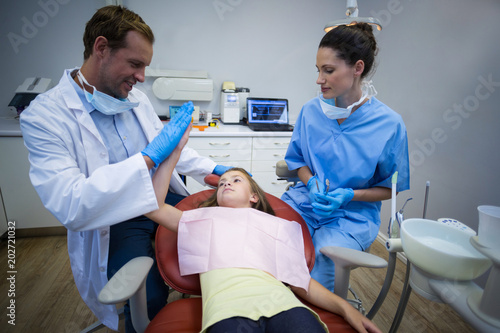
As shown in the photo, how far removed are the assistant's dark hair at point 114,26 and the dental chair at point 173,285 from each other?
0.78 metres

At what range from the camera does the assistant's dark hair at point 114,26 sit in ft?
3.41

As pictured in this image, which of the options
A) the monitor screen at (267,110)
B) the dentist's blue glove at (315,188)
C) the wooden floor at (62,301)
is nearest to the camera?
the dentist's blue glove at (315,188)

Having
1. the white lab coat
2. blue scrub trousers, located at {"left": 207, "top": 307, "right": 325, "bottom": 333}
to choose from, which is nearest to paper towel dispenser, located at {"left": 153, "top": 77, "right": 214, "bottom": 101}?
the white lab coat

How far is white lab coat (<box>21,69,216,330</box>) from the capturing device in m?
0.90

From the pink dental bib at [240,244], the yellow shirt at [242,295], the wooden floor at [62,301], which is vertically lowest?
the wooden floor at [62,301]

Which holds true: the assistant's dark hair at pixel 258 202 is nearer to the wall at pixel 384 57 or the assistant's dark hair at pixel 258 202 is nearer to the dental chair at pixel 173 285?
the dental chair at pixel 173 285

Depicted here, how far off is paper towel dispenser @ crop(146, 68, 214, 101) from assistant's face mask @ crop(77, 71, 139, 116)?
4.68 ft

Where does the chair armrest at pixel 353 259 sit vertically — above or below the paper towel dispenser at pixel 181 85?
below

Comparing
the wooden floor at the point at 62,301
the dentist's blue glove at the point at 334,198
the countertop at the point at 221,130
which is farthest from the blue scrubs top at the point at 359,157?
the countertop at the point at 221,130

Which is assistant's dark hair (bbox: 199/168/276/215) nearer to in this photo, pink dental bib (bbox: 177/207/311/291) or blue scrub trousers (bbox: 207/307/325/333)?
pink dental bib (bbox: 177/207/311/291)

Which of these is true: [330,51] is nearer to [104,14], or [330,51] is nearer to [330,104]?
[330,104]

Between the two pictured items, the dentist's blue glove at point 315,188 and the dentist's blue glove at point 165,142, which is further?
the dentist's blue glove at point 315,188

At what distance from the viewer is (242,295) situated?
0.83 m

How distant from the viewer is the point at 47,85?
2.25 meters
